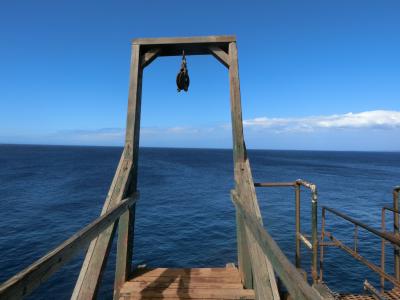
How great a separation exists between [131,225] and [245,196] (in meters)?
2.32

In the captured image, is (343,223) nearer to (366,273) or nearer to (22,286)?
(366,273)

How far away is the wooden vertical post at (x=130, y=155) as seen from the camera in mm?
4938

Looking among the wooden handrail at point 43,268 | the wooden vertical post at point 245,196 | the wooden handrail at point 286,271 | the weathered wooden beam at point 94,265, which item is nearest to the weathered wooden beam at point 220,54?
the wooden vertical post at point 245,196

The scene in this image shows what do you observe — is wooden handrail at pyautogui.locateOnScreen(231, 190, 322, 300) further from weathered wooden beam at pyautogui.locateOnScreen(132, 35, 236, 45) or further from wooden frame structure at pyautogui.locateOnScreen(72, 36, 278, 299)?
weathered wooden beam at pyautogui.locateOnScreen(132, 35, 236, 45)

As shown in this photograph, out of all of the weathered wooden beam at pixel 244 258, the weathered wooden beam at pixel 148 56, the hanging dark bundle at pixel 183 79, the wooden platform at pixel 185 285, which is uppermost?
Result: the weathered wooden beam at pixel 148 56

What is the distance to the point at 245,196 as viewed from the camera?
4.09m

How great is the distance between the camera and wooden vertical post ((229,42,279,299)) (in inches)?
111

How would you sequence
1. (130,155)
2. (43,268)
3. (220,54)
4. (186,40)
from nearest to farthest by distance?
(43,268) → (130,155) → (186,40) → (220,54)

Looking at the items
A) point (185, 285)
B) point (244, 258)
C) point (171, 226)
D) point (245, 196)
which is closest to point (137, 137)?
point (245, 196)

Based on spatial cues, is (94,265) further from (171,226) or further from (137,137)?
(171,226)

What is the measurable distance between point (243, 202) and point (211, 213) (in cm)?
2605

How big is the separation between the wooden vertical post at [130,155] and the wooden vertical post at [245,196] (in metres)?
1.71

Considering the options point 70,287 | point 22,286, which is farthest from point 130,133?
point 70,287

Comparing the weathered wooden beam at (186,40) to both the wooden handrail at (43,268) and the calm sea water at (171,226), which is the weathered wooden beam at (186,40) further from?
the calm sea water at (171,226)
